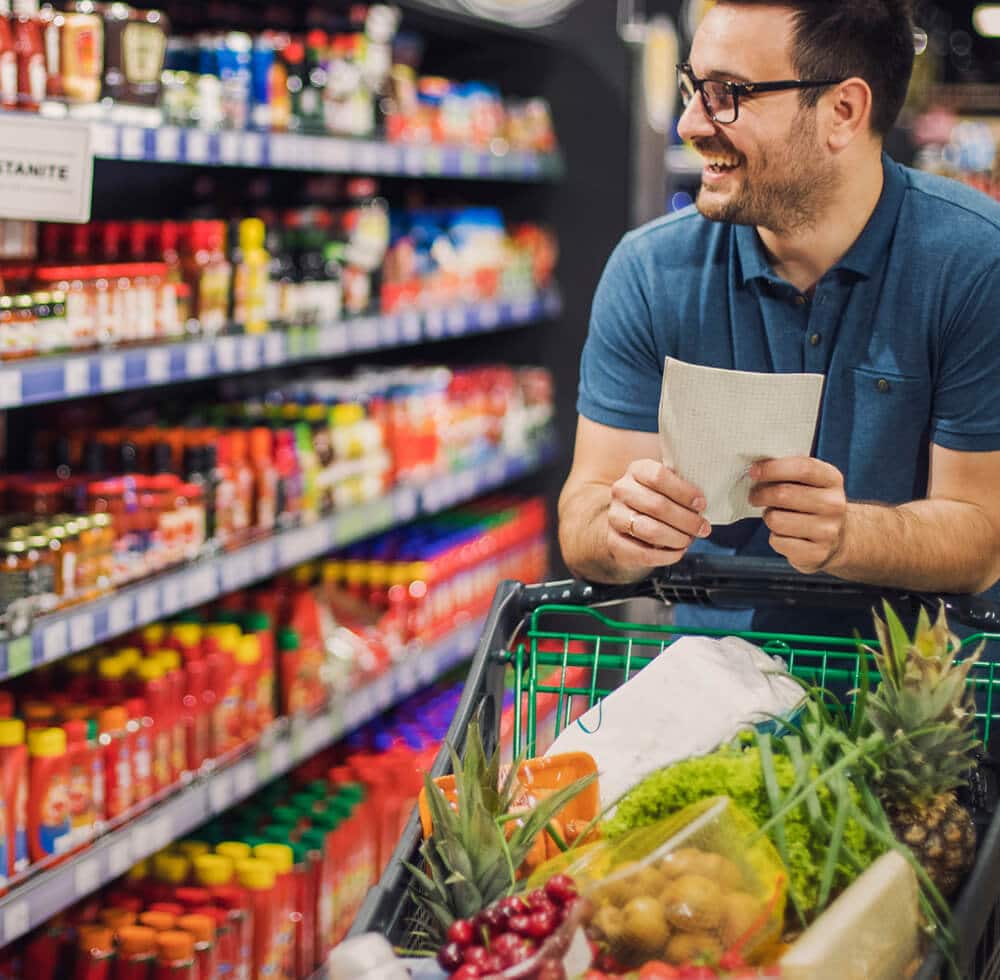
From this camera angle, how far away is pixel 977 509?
1.95 m

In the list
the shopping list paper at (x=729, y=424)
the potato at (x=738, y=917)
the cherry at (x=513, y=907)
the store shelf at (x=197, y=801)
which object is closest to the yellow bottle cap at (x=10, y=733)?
the store shelf at (x=197, y=801)

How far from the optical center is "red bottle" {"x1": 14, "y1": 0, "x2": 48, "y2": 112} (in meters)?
2.58

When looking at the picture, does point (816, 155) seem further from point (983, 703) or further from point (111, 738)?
point (111, 738)

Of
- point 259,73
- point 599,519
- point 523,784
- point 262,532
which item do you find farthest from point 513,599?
point 259,73

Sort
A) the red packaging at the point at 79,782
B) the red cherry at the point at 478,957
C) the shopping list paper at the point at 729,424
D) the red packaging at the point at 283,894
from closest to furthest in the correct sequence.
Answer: the red cherry at the point at 478,957, the shopping list paper at the point at 729,424, the red packaging at the point at 79,782, the red packaging at the point at 283,894

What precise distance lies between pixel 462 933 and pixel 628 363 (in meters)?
1.07

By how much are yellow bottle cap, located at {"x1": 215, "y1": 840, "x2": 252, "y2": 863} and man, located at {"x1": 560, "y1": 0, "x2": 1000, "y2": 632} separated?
1337 millimetres

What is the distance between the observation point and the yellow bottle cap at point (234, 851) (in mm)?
3088

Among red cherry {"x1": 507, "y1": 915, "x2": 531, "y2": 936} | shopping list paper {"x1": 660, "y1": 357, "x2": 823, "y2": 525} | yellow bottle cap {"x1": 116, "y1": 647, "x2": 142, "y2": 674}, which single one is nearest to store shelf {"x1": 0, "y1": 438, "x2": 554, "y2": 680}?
yellow bottle cap {"x1": 116, "y1": 647, "x2": 142, "y2": 674}

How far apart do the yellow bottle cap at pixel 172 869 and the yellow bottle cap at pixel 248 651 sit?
0.45 m

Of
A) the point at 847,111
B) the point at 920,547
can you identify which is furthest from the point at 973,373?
the point at 847,111

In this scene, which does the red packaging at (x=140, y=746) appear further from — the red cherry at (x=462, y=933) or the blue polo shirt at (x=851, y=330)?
the red cherry at (x=462, y=933)

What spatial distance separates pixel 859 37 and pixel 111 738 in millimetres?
1752

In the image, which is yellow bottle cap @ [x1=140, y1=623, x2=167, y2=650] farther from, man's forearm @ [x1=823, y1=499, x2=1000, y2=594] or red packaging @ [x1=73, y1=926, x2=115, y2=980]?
man's forearm @ [x1=823, y1=499, x2=1000, y2=594]
